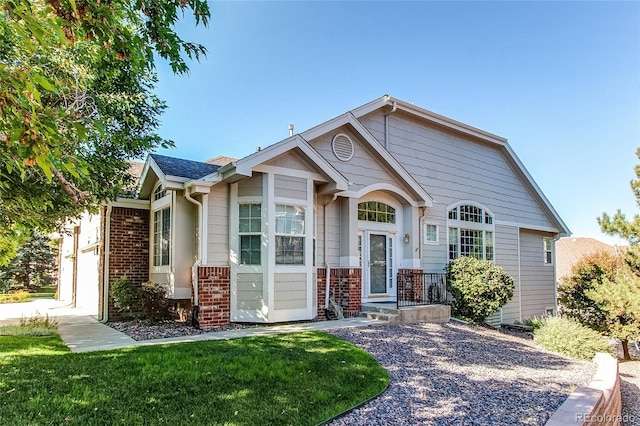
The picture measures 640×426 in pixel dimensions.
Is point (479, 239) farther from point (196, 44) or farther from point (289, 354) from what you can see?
point (196, 44)

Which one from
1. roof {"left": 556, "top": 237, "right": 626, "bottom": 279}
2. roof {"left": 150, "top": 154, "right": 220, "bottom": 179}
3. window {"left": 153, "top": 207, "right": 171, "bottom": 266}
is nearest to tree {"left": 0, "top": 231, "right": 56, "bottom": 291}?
window {"left": 153, "top": 207, "right": 171, "bottom": 266}

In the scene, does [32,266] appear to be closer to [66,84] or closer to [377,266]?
[377,266]

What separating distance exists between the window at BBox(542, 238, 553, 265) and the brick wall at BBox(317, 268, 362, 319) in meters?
11.5

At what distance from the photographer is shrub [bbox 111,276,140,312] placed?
32.9 feet

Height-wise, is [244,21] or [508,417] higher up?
[244,21]

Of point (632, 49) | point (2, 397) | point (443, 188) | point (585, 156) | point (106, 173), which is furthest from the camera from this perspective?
point (585, 156)

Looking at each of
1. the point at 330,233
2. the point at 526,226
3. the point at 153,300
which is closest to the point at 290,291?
the point at 330,233

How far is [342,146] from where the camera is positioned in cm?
1148

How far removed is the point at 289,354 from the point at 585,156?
16783 mm

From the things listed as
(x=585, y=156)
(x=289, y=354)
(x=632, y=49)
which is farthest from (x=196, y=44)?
(x=585, y=156)

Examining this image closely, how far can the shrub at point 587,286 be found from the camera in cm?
1322

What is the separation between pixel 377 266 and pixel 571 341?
5.02 meters

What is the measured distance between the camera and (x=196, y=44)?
5484 millimetres

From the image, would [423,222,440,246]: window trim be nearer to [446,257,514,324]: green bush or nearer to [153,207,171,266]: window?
[446,257,514,324]: green bush
